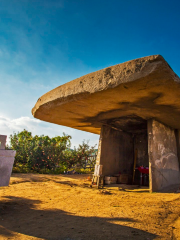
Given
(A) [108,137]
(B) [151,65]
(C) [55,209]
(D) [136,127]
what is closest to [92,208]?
(C) [55,209]

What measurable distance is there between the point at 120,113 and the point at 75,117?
1615 mm

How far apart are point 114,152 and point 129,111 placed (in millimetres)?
2400

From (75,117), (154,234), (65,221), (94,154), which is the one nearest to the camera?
(154,234)

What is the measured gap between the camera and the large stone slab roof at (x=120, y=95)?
10.1 feet

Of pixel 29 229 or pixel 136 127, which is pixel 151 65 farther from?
pixel 136 127

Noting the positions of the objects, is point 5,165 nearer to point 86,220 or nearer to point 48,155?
point 86,220

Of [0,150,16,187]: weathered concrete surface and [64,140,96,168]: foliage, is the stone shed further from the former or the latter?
[64,140,96,168]: foliage

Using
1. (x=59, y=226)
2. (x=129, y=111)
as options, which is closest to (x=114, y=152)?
(x=129, y=111)

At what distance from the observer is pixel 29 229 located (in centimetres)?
203

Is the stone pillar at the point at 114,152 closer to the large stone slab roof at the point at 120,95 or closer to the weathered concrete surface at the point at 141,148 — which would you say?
the weathered concrete surface at the point at 141,148

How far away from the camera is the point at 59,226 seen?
6.97 feet

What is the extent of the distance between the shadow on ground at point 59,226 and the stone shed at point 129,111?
7.84 feet

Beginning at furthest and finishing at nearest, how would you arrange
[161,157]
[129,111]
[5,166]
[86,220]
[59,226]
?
1. [161,157]
2. [129,111]
3. [5,166]
4. [86,220]
5. [59,226]

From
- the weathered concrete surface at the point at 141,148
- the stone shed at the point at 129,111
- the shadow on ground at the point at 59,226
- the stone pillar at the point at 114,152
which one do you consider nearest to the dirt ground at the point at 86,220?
the shadow on ground at the point at 59,226
